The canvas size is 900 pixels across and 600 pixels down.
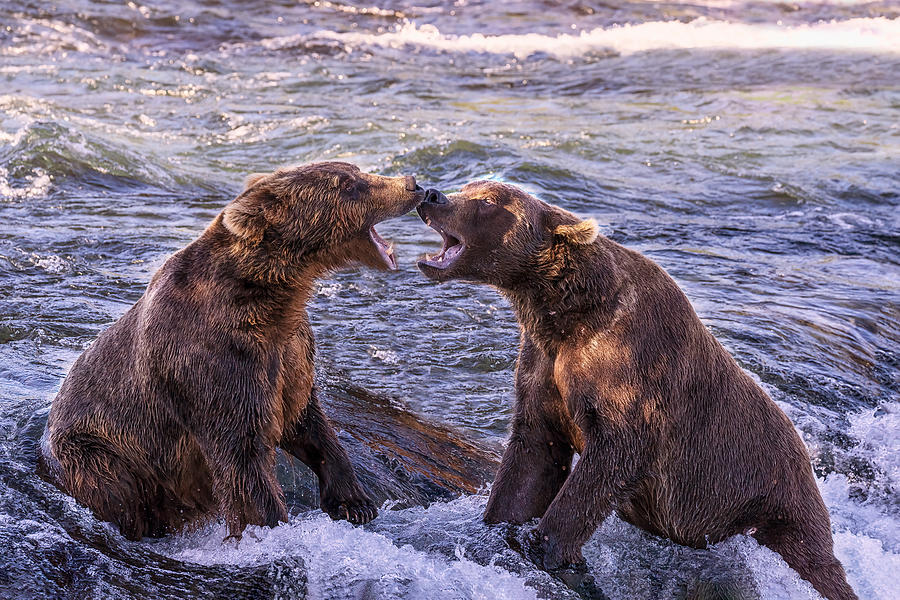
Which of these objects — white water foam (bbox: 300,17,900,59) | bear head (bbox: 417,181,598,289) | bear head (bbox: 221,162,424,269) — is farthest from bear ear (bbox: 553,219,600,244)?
white water foam (bbox: 300,17,900,59)

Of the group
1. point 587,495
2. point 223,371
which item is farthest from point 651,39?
point 223,371

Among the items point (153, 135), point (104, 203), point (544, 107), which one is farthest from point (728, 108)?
point (104, 203)

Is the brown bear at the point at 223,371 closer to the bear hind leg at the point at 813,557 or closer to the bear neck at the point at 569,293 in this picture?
the bear neck at the point at 569,293

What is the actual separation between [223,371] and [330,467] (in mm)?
835

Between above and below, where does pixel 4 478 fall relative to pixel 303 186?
below

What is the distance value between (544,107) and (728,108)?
2460 millimetres

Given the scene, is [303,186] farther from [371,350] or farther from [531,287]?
[371,350]

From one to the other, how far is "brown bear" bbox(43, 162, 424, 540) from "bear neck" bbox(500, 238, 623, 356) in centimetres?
63

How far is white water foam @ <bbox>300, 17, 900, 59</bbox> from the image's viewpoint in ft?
61.9

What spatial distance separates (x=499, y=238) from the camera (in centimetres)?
464

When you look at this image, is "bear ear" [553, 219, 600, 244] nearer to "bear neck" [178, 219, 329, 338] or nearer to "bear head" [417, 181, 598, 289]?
"bear head" [417, 181, 598, 289]

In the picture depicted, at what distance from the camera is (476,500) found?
17.5 ft

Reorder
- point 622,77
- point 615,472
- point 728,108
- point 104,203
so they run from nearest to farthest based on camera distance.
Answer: point 615,472
point 104,203
point 728,108
point 622,77

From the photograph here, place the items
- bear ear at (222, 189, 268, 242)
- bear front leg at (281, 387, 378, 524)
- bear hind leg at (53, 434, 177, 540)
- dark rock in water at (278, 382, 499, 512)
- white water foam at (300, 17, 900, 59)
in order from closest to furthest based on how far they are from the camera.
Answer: bear ear at (222, 189, 268, 242)
bear hind leg at (53, 434, 177, 540)
bear front leg at (281, 387, 378, 524)
dark rock in water at (278, 382, 499, 512)
white water foam at (300, 17, 900, 59)
